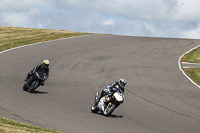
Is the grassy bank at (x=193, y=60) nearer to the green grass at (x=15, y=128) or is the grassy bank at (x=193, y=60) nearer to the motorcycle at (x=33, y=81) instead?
the motorcycle at (x=33, y=81)

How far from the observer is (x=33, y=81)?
59.5ft

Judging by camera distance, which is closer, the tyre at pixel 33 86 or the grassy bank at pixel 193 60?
the tyre at pixel 33 86

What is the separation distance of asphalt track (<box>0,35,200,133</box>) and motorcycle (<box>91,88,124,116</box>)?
33cm

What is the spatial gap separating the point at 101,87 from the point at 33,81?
14.2 feet

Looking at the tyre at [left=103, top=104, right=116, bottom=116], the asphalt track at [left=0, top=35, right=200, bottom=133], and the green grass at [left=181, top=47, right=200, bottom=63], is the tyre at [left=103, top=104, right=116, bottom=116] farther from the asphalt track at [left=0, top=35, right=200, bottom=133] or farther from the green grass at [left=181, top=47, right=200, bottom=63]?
the green grass at [left=181, top=47, right=200, bottom=63]

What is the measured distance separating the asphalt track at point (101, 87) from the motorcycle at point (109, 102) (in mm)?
333

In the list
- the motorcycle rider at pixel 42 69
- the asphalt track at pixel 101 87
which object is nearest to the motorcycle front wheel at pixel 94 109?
the asphalt track at pixel 101 87

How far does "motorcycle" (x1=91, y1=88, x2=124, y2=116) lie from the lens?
534 inches

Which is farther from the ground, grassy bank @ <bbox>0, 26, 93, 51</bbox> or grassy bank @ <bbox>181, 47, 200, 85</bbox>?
grassy bank @ <bbox>0, 26, 93, 51</bbox>

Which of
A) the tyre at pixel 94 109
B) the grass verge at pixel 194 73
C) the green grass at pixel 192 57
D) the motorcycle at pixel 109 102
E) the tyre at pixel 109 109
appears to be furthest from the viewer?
the green grass at pixel 192 57

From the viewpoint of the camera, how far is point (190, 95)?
19.6 meters

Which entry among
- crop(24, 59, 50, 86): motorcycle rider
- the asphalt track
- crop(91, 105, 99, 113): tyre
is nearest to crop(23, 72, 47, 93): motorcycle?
crop(24, 59, 50, 86): motorcycle rider

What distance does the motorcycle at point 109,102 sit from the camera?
13.6m

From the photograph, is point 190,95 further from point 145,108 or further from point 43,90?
point 43,90
